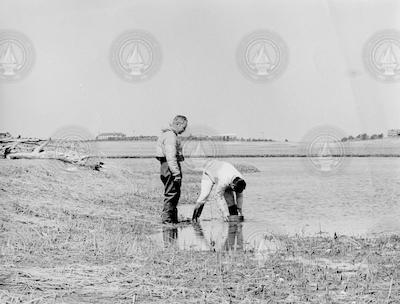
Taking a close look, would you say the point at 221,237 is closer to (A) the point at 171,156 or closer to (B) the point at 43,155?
(A) the point at 171,156

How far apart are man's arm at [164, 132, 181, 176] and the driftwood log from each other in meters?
10.6

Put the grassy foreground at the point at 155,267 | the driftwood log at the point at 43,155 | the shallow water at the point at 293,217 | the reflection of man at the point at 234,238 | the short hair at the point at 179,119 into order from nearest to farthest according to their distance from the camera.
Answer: the grassy foreground at the point at 155,267 → the reflection of man at the point at 234,238 → the shallow water at the point at 293,217 → the short hair at the point at 179,119 → the driftwood log at the point at 43,155

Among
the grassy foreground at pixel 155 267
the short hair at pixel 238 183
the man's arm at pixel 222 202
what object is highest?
the short hair at pixel 238 183

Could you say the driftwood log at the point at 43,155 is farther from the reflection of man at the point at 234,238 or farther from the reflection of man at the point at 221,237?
the reflection of man at the point at 234,238

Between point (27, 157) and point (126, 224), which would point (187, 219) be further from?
point (27, 157)

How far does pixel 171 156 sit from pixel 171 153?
0.16ft

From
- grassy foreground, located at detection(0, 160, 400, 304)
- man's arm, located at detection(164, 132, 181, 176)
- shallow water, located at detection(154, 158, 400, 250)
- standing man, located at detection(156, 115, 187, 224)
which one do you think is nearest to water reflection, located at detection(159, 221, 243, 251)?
shallow water, located at detection(154, 158, 400, 250)

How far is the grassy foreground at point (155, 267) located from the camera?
6.60 meters

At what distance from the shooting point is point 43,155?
21.6 meters

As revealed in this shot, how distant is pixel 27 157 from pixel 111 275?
14482mm

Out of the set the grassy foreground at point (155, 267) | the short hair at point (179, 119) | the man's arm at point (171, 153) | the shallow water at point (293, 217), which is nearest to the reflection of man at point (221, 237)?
the shallow water at point (293, 217)

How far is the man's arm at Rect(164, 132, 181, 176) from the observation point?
1156cm

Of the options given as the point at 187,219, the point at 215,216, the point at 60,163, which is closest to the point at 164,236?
the point at 187,219

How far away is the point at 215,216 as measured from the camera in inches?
541
